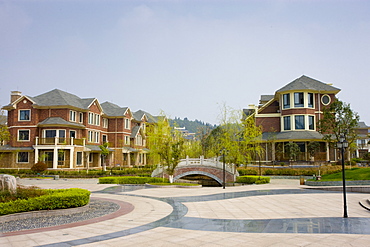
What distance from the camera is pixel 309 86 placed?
34906 millimetres

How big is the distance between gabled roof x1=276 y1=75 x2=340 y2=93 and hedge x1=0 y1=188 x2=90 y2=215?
92.7 feet

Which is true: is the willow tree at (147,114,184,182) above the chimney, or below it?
below

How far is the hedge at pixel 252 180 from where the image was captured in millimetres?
25114

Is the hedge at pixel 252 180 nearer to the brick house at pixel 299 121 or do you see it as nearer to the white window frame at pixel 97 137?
the brick house at pixel 299 121

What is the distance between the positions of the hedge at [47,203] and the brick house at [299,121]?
2448 centimetres

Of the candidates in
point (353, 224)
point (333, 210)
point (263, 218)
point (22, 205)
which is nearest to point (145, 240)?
point (263, 218)

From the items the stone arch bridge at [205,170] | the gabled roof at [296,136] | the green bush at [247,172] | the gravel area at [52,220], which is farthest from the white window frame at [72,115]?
the gravel area at [52,220]

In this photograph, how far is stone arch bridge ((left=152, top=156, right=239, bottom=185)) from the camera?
27.0 m

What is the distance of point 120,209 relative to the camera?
12.3 metres

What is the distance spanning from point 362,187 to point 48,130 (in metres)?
30.8

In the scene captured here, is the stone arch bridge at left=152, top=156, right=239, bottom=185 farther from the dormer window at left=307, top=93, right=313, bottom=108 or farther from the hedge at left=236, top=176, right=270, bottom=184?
the dormer window at left=307, top=93, right=313, bottom=108

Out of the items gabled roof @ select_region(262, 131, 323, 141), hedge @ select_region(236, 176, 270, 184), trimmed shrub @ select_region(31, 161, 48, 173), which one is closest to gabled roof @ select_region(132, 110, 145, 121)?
trimmed shrub @ select_region(31, 161, 48, 173)

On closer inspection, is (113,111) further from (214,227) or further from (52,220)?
(214,227)

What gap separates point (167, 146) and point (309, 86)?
20298mm
